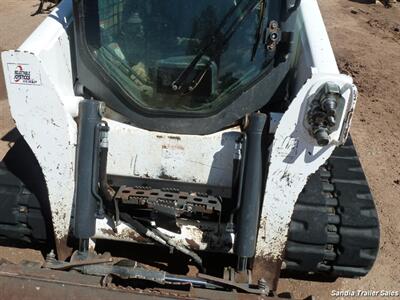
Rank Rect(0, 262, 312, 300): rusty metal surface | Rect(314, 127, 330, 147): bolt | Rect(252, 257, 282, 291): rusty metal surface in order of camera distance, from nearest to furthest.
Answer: Rect(0, 262, 312, 300): rusty metal surface, Rect(314, 127, 330, 147): bolt, Rect(252, 257, 282, 291): rusty metal surface

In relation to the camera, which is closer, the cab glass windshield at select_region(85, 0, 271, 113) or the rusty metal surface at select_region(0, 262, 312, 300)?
the rusty metal surface at select_region(0, 262, 312, 300)

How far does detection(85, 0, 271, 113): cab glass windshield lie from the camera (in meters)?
3.05

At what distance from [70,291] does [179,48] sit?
1503 millimetres

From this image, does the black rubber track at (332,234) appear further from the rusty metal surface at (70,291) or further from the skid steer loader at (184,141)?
the rusty metal surface at (70,291)

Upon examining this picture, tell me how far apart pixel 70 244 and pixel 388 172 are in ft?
10.3

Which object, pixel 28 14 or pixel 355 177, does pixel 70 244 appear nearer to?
pixel 355 177

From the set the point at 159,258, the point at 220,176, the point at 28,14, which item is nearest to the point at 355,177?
the point at 220,176

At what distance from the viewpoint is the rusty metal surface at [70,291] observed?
256cm

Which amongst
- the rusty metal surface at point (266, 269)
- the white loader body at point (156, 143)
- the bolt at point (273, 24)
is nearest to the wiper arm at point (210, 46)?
the bolt at point (273, 24)

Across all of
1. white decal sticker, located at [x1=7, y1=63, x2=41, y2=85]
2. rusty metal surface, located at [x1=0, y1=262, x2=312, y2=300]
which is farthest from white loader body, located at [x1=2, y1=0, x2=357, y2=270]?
rusty metal surface, located at [x1=0, y1=262, x2=312, y2=300]

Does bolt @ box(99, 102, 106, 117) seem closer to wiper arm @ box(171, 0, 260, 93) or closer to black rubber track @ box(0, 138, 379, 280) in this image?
wiper arm @ box(171, 0, 260, 93)

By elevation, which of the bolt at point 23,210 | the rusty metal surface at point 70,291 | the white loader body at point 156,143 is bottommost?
the bolt at point 23,210

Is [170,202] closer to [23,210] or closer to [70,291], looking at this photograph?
[70,291]

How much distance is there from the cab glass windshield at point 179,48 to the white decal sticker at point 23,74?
426 millimetres
